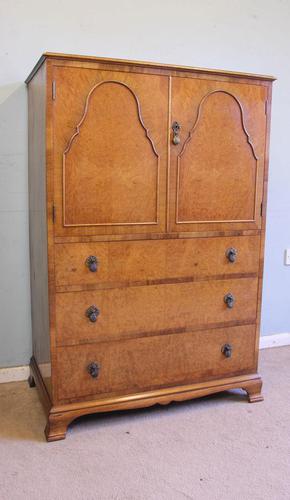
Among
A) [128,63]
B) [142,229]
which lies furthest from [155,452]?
[128,63]

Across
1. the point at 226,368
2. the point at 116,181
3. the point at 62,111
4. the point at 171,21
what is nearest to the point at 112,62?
the point at 62,111

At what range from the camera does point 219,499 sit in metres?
1.54

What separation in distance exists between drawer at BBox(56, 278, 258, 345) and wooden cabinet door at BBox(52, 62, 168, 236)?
279 millimetres

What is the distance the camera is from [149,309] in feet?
6.51

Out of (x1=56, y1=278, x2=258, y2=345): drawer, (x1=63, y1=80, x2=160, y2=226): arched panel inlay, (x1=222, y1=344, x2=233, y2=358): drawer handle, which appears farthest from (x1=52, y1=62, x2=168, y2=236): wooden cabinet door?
(x1=222, y1=344, x2=233, y2=358): drawer handle

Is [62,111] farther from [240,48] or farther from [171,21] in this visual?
[240,48]

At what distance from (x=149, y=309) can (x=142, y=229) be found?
0.36m

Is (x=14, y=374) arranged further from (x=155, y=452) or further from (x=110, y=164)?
(x=110, y=164)

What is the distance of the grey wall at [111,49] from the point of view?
7.14 ft

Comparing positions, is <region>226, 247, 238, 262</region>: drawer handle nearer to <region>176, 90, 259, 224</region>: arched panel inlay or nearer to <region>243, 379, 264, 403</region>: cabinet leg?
<region>176, 90, 259, 224</region>: arched panel inlay

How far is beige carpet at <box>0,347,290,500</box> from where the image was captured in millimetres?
1580

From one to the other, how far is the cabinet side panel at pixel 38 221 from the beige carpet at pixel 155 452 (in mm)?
248

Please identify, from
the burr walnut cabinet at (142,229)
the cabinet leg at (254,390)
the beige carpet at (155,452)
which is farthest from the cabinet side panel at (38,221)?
the cabinet leg at (254,390)

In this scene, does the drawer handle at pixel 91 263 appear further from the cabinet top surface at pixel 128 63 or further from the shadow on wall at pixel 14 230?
the cabinet top surface at pixel 128 63
